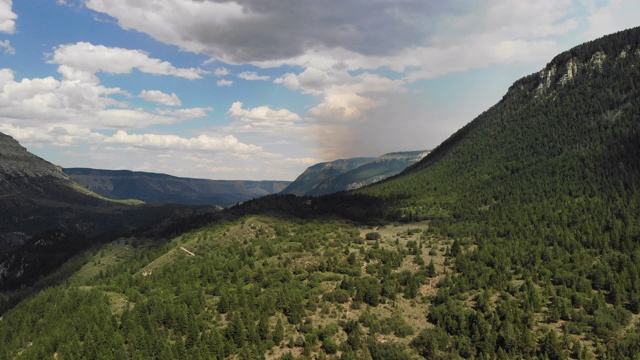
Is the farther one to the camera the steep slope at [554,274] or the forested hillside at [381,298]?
the forested hillside at [381,298]

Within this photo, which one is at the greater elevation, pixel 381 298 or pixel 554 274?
pixel 554 274

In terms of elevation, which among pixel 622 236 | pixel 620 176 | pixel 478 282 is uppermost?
pixel 620 176

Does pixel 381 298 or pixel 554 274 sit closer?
pixel 381 298

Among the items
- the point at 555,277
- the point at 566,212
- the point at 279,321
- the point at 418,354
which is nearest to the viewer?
the point at 418,354

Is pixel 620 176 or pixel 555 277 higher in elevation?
pixel 620 176

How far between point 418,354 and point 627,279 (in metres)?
66.2

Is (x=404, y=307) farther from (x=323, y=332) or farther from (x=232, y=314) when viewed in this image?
(x=232, y=314)

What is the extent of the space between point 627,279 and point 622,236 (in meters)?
32.5

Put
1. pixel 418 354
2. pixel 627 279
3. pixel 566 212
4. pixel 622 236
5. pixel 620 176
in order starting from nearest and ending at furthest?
pixel 418 354
pixel 627 279
pixel 622 236
pixel 566 212
pixel 620 176

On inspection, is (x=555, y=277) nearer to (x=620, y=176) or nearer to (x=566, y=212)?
(x=566, y=212)

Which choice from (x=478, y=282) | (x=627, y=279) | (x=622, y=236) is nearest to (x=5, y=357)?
(x=478, y=282)

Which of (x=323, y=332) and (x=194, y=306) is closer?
(x=323, y=332)

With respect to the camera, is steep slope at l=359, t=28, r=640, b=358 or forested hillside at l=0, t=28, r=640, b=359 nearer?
steep slope at l=359, t=28, r=640, b=358

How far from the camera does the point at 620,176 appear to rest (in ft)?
607
